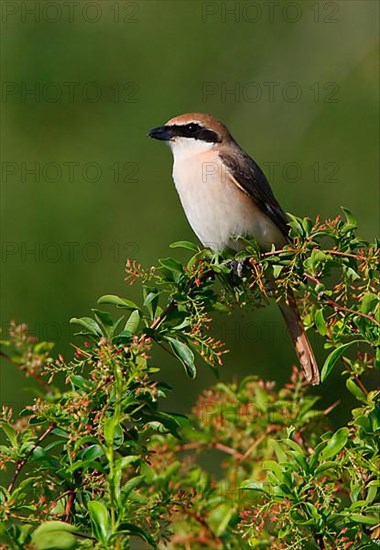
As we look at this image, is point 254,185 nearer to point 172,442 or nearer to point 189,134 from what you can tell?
point 189,134

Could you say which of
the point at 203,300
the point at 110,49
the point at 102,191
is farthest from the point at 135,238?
the point at 203,300

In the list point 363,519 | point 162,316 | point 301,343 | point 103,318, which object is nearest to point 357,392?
point 363,519

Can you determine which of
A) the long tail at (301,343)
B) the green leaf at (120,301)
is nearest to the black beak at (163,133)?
the long tail at (301,343)

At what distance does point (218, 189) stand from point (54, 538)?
2667mm

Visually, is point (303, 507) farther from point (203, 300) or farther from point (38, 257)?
point (38, 257)

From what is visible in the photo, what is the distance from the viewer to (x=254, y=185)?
4.02m

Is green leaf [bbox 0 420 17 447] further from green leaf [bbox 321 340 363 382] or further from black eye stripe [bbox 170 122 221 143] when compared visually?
black eye stripe [bbox 170 122 221 143]

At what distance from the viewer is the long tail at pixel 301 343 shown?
2980 mm

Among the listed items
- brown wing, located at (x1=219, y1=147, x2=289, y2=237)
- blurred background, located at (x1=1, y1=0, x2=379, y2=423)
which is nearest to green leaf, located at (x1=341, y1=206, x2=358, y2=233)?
brown wing, located at (x1=219, y1=147, x2=289, y2=237)

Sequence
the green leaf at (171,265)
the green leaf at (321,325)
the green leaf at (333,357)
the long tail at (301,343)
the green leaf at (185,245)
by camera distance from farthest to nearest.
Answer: the long tail at (301,343), the green leaf at (185,245), the green leaf at (171,265), the green leaf at (321,325), the green leaf at (333,357)

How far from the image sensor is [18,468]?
1.60 m

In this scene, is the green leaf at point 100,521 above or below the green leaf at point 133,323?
below

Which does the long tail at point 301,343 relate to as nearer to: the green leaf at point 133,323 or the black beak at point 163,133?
the black beak at point 163,133

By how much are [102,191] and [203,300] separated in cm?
437
